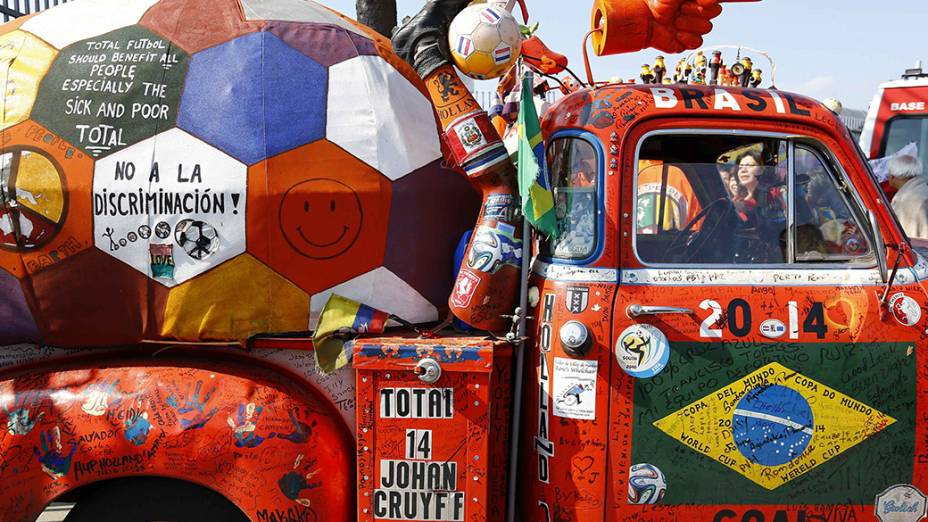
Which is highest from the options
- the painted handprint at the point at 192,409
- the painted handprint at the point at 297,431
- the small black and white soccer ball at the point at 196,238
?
the small black and white soccer ball at the point at 196,238

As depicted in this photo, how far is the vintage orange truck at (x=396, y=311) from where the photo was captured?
290cm

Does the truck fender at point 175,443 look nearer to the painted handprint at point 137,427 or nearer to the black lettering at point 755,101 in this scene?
the painted handprint at point 137,427

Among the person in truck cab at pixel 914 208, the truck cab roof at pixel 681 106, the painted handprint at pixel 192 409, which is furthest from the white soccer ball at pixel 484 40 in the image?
the person in truck cab at pixel 914 208

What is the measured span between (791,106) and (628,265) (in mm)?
872

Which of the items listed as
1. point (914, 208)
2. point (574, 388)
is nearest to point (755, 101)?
point (574, 388)

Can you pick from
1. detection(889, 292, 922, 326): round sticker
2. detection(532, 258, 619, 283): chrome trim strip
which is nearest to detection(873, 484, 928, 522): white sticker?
detection(889, 292, 922, 326): round sticker

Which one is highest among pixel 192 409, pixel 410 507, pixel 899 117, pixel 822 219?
pixel 899 117

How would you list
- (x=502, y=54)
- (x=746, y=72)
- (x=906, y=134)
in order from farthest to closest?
(x=906, y=134)
(x=746, y=72)
(x=502, y=54)

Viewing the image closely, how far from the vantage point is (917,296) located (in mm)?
2977

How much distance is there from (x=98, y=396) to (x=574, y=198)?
187 centimetres

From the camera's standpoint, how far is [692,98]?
10.00 ft

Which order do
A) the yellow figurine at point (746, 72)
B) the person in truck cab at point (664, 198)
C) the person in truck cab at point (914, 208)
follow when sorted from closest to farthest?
the person in truck cab at point (664, 198), the yellow figurine at point (746, 72), the person in truck cab at point (914, 208)

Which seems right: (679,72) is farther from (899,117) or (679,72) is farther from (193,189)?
(899,117)

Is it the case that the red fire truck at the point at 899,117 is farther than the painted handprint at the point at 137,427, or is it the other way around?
the red fire truck at the point at 899,117
